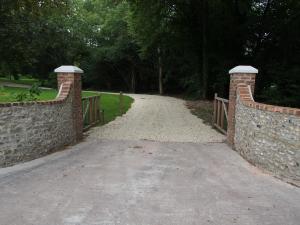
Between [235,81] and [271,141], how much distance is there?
2924mm

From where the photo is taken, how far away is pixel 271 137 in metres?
6.94

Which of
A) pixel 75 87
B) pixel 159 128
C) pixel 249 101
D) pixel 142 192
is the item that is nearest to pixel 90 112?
pixel 159 128

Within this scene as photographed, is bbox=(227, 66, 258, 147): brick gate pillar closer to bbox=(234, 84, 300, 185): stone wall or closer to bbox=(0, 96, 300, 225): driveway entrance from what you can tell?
bbox=(234, 84, 300, 185): stone wall

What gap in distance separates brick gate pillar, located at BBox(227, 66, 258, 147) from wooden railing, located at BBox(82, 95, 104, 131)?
4844 mm

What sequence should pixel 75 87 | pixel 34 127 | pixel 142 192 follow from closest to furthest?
1. pixel 142 192
2. pixel 34 127
3. pixel 75 87

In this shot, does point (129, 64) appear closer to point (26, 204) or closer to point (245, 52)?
point (245, 52)

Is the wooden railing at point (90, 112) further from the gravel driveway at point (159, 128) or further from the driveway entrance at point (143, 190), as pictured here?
the driveway entrance at point (143, 190)

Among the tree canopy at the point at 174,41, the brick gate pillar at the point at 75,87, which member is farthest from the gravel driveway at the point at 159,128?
the tree canopy at the point at 174,41

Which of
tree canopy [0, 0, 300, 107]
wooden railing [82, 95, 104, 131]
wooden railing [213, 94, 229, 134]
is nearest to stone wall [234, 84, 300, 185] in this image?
wooden railing [213, 94, 229, 134]

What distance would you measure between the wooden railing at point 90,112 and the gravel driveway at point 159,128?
0.39 metres

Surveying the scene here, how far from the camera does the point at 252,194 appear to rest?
18.3ft

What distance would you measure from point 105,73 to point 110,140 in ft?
92.5

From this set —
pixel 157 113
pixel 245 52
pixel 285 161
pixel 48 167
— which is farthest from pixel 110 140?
pixel 245 52

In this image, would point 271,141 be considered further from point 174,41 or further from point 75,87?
point 174,41
